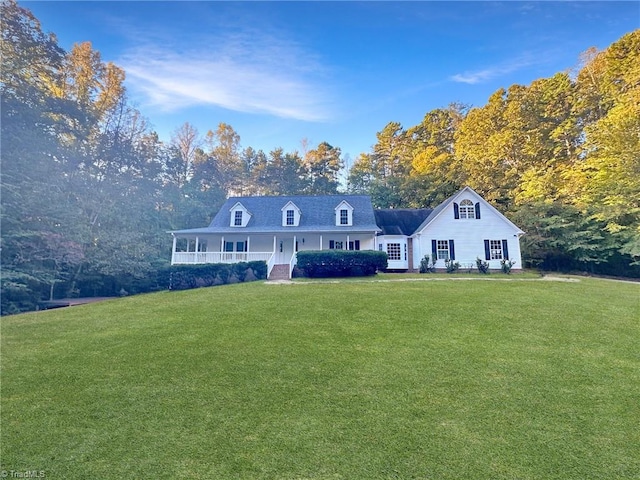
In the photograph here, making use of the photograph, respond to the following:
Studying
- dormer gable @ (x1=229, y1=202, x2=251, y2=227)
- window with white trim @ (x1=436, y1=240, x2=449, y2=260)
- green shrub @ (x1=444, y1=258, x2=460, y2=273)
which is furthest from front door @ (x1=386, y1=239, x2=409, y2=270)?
dormer gable @ (x1=229, y1=202, x2=251, y2=227)

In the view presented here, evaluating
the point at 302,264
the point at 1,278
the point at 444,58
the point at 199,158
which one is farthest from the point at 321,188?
the point at 1,278

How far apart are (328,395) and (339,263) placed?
41.9 ft

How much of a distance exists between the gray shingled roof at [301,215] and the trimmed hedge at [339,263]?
317cm

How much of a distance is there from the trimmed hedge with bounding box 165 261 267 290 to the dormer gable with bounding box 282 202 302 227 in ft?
19.3

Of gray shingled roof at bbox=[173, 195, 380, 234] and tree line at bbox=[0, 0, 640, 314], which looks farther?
gray shingled roof at bbox=[173, 195, 380, 234]

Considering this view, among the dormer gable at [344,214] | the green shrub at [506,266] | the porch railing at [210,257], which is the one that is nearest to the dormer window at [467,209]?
the green shrub at [506,266]

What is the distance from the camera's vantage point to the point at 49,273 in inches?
648

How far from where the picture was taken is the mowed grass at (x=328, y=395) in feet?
11.3

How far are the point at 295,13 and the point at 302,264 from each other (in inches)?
449

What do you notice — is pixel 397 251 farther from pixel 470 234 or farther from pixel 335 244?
pixel 470 234

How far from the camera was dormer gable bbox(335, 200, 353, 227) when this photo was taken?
2234cm

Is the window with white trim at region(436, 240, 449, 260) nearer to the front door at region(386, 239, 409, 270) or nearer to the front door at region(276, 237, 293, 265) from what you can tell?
the front door at region(386, 239, 409, 270)

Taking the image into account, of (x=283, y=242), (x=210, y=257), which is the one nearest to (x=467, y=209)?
(x=283, y=242)

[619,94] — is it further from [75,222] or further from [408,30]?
[75,222]
